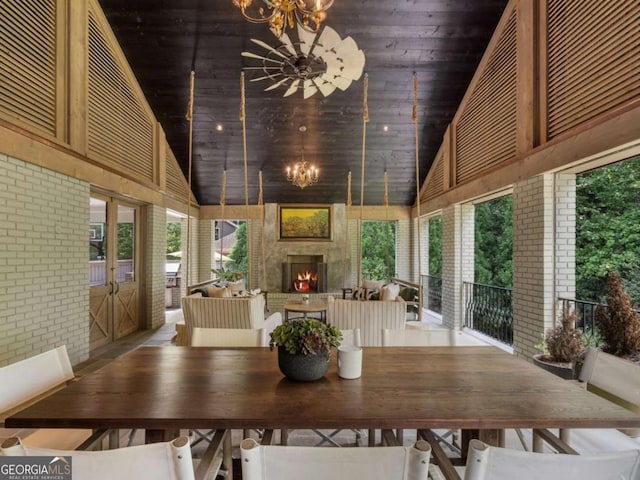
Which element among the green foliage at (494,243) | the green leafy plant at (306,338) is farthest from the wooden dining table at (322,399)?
the green foliage at (494,243)

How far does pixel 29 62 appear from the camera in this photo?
341 centimetres

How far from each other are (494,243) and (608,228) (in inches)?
110

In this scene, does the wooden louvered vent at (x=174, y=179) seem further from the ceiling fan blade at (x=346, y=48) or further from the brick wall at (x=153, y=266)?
the ceiling fan blade at (x=346, y=48)

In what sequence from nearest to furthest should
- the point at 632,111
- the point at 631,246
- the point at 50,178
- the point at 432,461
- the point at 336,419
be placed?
the point at 336,419 < the point at 432,461 < the point at 632,111 < the point at 50,178 < the point at 631,246

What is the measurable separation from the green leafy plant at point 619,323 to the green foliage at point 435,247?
20.6ft

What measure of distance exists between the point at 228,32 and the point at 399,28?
2.38 meters

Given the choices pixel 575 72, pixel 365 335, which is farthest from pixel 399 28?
pixel 365 335

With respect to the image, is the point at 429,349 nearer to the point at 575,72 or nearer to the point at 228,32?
the point at 575,72

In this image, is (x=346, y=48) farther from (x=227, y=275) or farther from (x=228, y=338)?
(x=227, y=275)

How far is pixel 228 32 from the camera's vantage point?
15.2ft

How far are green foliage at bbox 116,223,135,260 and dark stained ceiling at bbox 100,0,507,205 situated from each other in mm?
2018

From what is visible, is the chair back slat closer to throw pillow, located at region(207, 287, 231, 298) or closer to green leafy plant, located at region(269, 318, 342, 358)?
green leafy plant, located at region(269, 318, 342, 358)

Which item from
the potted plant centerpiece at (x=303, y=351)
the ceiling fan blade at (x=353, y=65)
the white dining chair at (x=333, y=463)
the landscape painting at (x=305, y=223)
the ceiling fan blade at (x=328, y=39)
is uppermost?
the ceiling fan blade at (x=328, y=39)

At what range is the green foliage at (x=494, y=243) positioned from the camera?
946cm
